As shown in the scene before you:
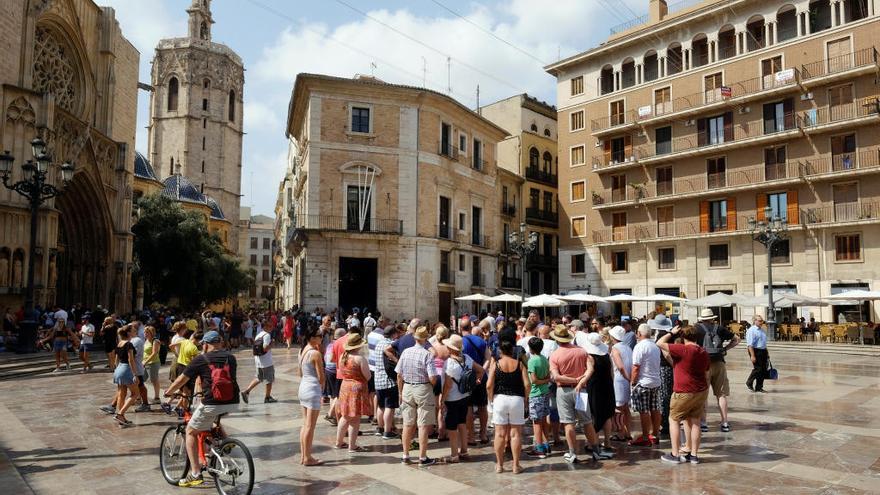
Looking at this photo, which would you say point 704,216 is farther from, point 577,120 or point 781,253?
point 577,120

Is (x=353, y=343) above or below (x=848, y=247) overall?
below

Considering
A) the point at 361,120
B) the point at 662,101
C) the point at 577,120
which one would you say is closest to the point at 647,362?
the point at 361,120

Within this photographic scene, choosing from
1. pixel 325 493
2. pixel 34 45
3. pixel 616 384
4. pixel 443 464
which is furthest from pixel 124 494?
pixel 34 45

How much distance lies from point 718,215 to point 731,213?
2.67 ft

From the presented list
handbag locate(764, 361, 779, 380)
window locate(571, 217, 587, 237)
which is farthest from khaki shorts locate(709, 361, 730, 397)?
window locate(571, 217, 587, 237)

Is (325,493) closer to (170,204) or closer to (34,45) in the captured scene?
(34,45)

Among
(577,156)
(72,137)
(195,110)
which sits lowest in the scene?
(72,137)

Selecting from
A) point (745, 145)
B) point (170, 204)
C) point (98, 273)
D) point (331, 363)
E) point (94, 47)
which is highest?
point (94, 47)

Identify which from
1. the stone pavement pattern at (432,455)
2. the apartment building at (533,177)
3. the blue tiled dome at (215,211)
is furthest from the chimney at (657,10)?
the blue tiled dome at (215,211)

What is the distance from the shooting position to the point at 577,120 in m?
41.9

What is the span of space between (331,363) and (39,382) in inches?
340

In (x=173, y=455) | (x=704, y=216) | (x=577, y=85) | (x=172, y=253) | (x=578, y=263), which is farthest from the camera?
(x=577, y=85)

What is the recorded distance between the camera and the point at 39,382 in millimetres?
13711

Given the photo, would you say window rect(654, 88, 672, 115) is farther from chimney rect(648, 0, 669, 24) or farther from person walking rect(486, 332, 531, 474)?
person walking rect(486, 332, 531, 474)
